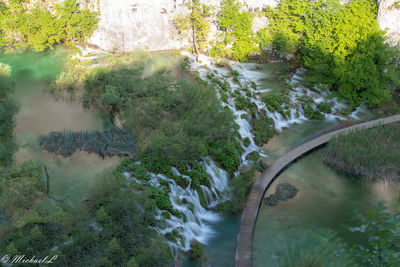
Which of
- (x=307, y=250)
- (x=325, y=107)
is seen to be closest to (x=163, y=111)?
(x=307, y=250)

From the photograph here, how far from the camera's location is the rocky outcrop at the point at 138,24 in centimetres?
2555

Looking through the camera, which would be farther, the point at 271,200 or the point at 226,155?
the point at 226,155

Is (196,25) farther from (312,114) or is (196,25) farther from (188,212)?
(188,212)

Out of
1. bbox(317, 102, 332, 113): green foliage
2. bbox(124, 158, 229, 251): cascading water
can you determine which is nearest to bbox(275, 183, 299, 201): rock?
bbox(124, 158, 229, 251): cascading water

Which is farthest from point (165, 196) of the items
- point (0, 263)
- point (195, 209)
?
point (0, 263)

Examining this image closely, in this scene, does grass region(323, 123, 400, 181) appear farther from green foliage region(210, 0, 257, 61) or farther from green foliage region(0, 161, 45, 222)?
green foliage region(0, 161, 45, 222)

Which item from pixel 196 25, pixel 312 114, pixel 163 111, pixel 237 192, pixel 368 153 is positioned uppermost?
pixel 196 25

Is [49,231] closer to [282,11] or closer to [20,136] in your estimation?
[20,136]

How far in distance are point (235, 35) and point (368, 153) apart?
12.4m

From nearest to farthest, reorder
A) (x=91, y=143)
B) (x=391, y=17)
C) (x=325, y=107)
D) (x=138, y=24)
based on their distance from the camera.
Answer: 1. (x=91, y=143)
2. (x=325, y=107)
3. (x=391, y=17)
4. (x=138, y=24)

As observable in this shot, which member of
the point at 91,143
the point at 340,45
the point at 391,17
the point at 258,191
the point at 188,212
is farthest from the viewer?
the point at 391,17

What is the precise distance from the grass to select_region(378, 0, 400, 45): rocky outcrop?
8463 mm

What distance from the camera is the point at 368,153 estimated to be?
16422mm

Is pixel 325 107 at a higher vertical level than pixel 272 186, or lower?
higher
